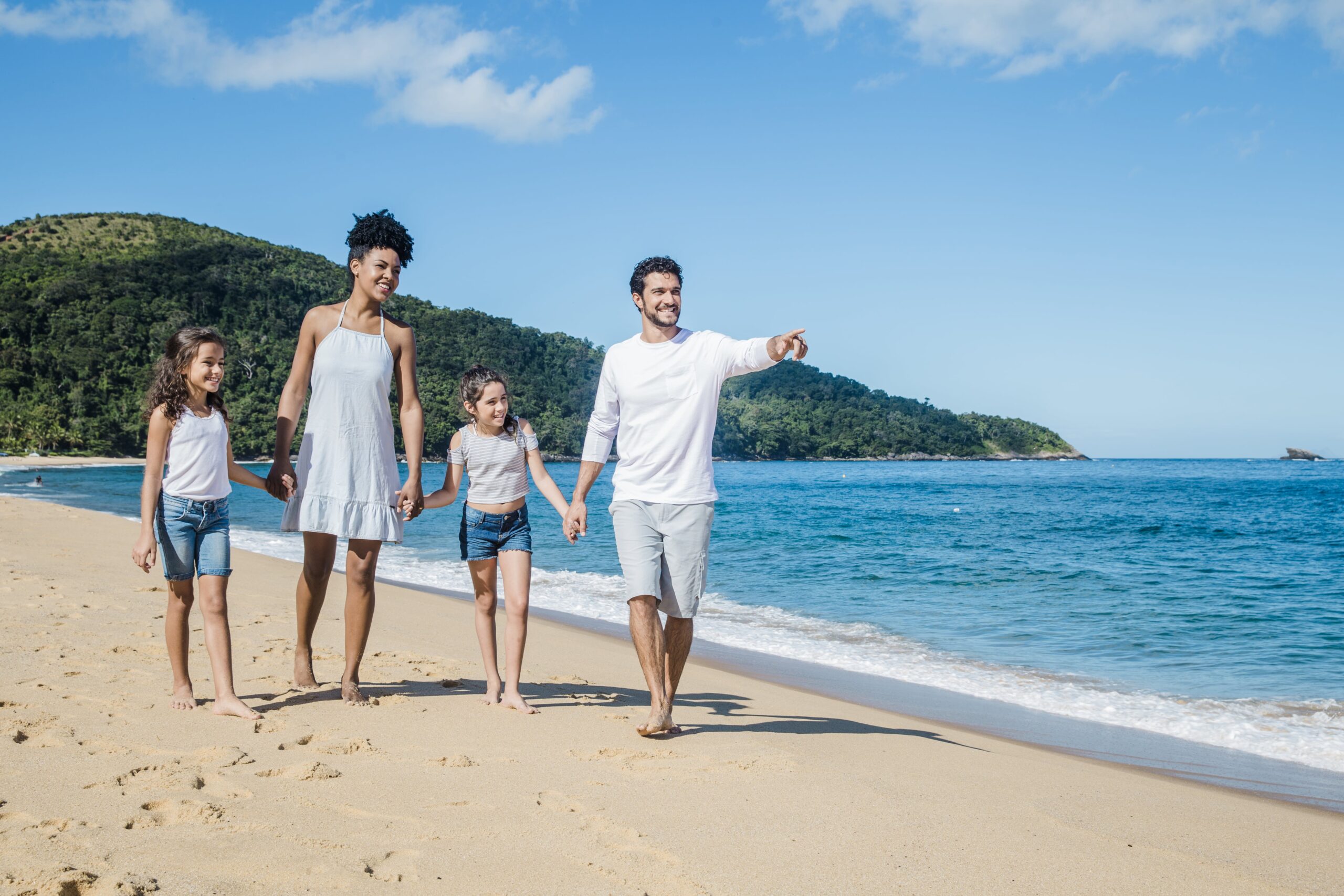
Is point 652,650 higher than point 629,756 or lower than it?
higher

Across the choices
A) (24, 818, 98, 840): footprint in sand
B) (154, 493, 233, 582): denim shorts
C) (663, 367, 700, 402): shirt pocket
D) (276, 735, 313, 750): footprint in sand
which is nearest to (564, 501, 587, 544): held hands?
(663, 367, 700, 402): shirt pocket

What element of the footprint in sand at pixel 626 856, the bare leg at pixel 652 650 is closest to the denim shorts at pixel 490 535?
the bare leg at pixel 652 650

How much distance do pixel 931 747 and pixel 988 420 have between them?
16484cm

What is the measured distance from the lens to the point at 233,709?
12.5 ft

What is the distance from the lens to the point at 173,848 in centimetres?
238

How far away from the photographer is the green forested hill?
79625 mm

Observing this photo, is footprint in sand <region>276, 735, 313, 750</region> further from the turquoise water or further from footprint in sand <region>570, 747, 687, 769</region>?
the turquoise water

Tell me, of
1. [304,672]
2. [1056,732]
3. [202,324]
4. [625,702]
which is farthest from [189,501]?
[202,324]

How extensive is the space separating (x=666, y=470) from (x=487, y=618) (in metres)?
1.34

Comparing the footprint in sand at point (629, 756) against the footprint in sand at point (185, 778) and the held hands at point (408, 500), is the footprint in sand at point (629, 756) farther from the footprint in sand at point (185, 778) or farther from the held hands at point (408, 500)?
the held hands at point (408, 500)

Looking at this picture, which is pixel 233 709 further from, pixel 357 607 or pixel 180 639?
pixel 357 607

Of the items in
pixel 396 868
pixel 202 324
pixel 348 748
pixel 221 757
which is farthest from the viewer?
pixel 202 324

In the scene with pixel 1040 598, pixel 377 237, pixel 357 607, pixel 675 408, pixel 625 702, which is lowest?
pixel 1040 598

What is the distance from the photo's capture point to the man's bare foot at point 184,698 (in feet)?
12.8
